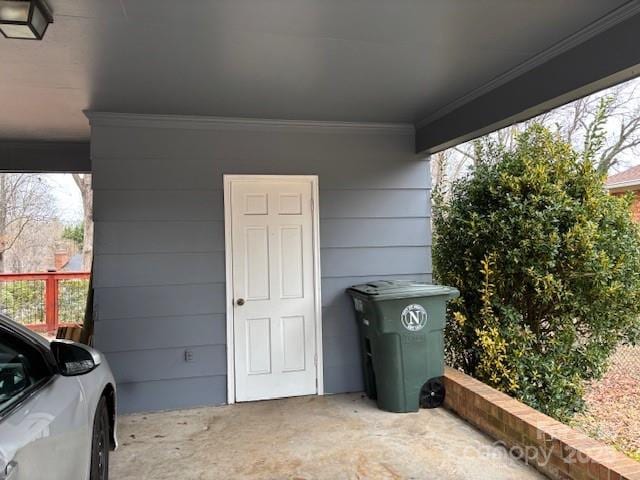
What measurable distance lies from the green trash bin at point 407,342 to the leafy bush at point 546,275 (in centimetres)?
50

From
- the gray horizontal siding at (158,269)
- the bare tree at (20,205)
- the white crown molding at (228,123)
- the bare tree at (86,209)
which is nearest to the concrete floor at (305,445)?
the gray horizontal siding at (158,269)

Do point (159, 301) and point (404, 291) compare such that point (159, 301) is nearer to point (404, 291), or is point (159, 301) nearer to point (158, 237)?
point (158, 237)

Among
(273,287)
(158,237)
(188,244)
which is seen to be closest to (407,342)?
(273,287)

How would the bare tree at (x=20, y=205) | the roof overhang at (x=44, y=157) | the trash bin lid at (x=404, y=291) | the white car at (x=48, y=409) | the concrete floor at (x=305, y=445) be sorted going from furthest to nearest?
the bare tree at (x=20, y=205), the roof overhang at (x=44, y=157), the trash bin lid at (x=404, y=291), the concrete floor at (x=305, y=445), the white car at (x=48, y=409)

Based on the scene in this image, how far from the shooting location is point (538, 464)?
2787 millimetres

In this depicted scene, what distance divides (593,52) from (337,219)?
2428 millimetres

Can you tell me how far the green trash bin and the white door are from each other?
0.69 meters

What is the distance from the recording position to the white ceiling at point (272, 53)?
224 centimetres

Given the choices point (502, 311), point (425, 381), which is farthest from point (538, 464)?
point (502, 311)

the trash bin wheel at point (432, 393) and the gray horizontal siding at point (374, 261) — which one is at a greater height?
the gray horizontal siding at point (374, 261)

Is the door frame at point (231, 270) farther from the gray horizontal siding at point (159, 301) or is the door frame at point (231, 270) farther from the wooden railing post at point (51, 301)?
the wooden railing post at point (51, 301)

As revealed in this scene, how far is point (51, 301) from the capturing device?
709cm

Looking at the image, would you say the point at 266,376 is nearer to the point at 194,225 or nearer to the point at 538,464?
the point at 194,225

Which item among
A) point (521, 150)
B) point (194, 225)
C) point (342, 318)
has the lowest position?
point (342, 318)
